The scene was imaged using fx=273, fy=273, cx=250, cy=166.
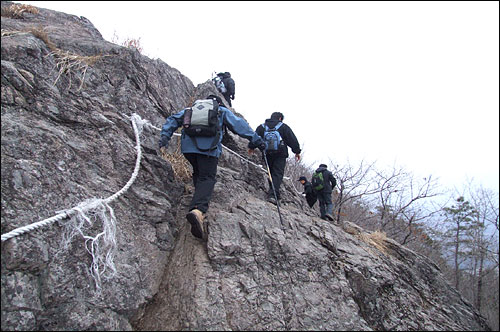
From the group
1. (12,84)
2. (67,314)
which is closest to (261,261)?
(67,314)

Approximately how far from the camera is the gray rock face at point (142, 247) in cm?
254

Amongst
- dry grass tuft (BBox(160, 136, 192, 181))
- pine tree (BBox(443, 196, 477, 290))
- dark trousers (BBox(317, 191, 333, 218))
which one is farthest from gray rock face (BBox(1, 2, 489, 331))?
pine tree (BBox(443, 196, 477, 290))

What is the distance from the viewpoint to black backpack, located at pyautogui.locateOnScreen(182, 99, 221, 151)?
12.5 feet

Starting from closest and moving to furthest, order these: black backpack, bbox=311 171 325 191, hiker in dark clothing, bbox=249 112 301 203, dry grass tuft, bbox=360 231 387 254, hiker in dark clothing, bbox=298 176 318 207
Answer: dry grass tuft, bbox=360 231 387 254
hiker in dark clothing, bbox=249 112 301 203
black backpack, bbox=311 171 325 191
hiker in dark clothing, bbox=298 176 318 207


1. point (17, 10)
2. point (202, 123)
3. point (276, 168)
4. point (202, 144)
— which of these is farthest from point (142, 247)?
point (17, 10)

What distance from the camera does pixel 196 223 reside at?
134 inches

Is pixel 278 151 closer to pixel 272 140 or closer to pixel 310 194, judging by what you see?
pixel 272 140

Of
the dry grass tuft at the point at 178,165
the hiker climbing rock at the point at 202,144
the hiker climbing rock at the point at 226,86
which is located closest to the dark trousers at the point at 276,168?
the dry grass tuft at the point at 178,165

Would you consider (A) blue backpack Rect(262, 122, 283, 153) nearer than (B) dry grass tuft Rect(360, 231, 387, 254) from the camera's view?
No

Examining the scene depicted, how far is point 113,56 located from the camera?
5.04m

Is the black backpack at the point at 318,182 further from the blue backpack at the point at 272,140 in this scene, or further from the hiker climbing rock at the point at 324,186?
the blue backpack at the point at 272,140

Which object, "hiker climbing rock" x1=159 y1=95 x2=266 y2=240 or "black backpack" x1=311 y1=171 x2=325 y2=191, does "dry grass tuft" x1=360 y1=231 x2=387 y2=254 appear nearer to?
"black backpack" x1=311 y1=171 x2=325 y2=191

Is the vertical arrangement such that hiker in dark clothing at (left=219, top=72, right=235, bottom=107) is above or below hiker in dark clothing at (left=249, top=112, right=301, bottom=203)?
above

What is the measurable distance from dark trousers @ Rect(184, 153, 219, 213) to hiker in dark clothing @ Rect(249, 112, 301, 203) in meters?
1.94
